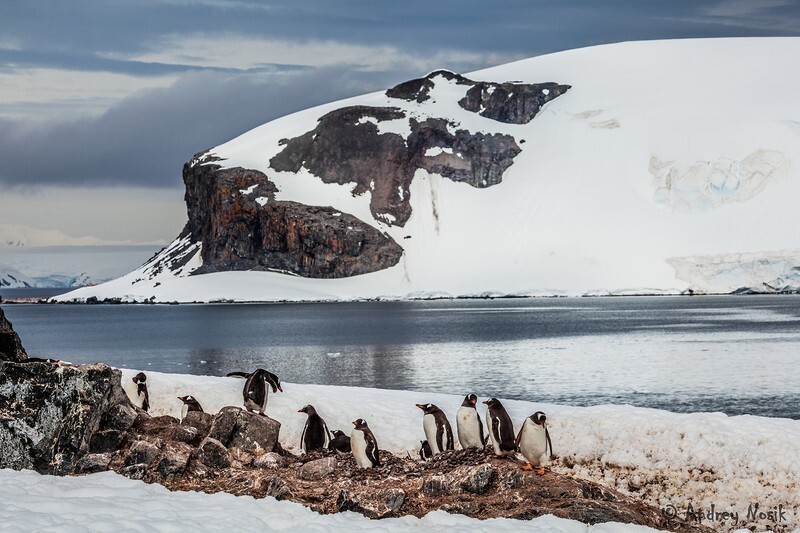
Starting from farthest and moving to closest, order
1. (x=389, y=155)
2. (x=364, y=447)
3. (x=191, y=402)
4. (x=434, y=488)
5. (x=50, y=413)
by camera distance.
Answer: (x=389, y=155) → (x=191, y=402) → (x=364, y=447) → (x=50, y=413) → (x=434, y=488)

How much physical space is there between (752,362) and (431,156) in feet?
393

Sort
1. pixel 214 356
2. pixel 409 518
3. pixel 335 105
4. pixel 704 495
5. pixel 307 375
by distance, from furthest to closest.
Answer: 1. pixel 335 105
2. pixel 214 356
3. pixel 307 375
4. pixel 704 495
5. pixel 409 518

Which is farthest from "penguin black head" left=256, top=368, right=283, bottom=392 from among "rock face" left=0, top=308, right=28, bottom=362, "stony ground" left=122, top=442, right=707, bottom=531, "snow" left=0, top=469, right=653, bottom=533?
"snow" left=0, top=469, right=653, bottom=533

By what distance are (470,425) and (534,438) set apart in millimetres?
1383

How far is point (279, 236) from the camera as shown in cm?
14950

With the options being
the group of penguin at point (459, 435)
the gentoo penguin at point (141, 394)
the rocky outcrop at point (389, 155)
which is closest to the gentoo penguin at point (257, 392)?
the group of penguin at point (459, 435)

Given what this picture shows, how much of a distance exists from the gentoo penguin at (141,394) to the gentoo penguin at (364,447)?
5572 millimetres

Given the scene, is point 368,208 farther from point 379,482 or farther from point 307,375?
point 379,482

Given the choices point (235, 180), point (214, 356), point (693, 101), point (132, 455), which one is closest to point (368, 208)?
point (235, 180)

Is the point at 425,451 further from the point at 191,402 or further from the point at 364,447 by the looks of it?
the point at 191,402

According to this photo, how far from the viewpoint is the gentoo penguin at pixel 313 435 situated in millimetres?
16531

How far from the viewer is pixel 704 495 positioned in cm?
1364

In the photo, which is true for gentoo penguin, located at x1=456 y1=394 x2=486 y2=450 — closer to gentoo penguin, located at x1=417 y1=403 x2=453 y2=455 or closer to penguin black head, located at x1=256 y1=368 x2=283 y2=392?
gentoo penguin, located at x1=417 y1=403 x2=453 y2=455

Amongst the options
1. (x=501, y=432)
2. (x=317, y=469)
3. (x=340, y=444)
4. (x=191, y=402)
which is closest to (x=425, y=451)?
(x=340, y=444)
